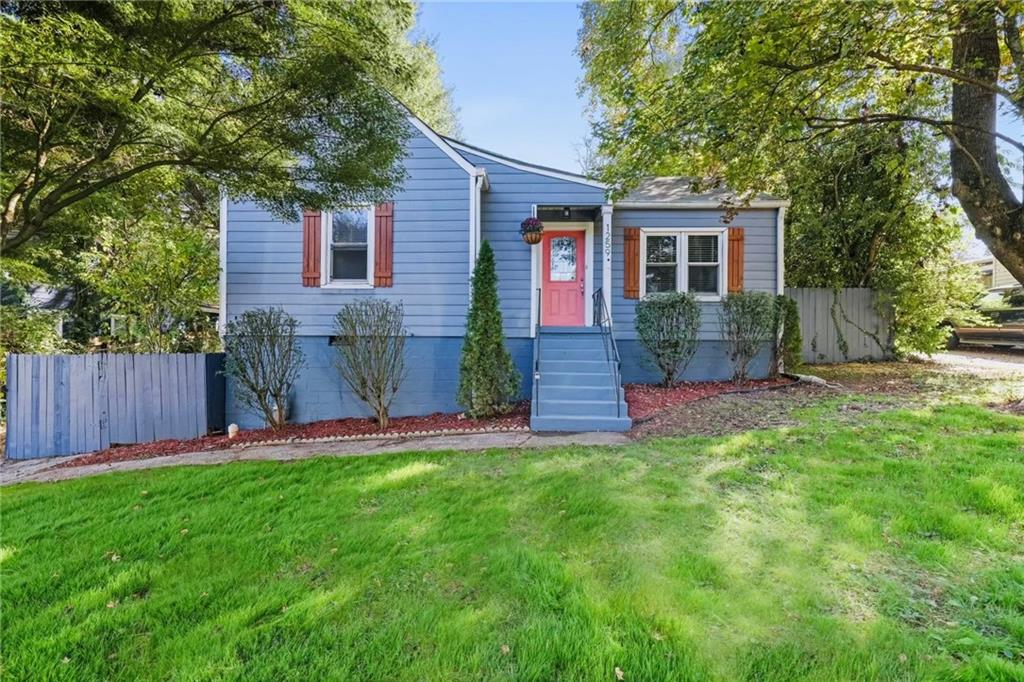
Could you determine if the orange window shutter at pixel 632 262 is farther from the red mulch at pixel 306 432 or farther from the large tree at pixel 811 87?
the red mulch at pixel 306 432

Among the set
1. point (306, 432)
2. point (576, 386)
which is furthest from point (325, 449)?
point (576, 386)

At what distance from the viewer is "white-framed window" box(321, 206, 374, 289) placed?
7.28 m

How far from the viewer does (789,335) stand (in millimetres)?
8273

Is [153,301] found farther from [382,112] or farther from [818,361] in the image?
[818,361]

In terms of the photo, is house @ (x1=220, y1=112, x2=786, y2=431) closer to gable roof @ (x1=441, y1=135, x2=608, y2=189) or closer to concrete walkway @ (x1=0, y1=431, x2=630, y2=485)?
gable roof @ (x1=441, y1=135, x2=608, y2=189)

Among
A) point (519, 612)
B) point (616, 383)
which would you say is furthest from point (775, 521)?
point (616, 383)

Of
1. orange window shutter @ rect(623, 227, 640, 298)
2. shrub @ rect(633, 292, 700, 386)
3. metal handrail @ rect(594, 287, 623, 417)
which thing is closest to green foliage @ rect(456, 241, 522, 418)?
metal handrail @ rect(594, 287, 623, 417)

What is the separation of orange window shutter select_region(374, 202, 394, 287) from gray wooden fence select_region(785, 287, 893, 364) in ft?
32.1

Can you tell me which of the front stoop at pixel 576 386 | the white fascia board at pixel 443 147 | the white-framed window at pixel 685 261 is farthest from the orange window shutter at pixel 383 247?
the white-framed window at pixel 685 261

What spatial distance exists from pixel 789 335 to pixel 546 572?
26.8 ft

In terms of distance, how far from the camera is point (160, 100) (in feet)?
14.9

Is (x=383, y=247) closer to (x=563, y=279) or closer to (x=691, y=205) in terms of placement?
(x=563, y=279)

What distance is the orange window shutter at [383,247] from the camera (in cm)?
724

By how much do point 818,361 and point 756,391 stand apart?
531 cm
